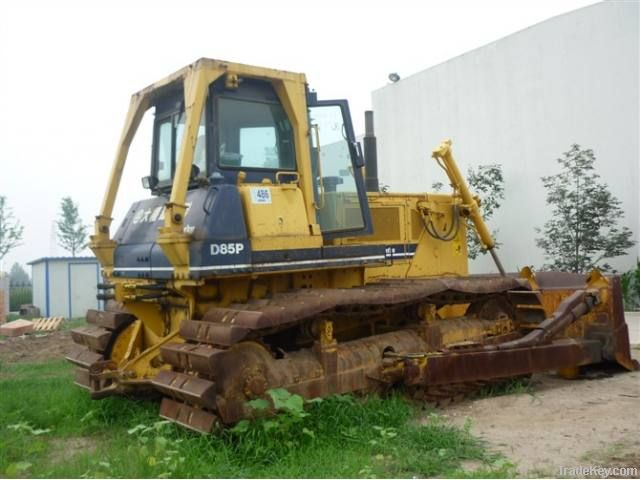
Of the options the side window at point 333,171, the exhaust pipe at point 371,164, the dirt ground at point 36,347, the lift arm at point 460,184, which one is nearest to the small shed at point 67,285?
the dirt ground at point 36,347

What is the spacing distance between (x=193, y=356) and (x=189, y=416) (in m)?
0.48

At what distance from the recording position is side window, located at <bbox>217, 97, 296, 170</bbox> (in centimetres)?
602

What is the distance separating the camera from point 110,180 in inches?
274

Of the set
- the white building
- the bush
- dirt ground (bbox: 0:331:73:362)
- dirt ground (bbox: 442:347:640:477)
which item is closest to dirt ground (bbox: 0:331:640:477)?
dirt ground (bbox: 442:347:640:477)

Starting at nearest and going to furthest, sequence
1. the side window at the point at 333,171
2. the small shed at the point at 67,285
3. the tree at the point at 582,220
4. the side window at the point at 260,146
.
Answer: the side window at the point at 260,146, the side window at the point at 333,171, the tree at the point at 582,220, the small shed at the point at 67,285

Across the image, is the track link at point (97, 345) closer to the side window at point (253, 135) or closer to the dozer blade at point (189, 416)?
the dozer blade at point (189, 416)

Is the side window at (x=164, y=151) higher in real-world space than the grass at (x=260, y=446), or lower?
higher

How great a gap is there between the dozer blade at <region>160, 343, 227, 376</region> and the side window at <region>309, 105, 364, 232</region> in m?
1.78

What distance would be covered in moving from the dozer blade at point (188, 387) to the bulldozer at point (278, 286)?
0.02 metres

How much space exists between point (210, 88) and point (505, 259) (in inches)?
505

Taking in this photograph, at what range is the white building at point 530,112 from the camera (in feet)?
48.0

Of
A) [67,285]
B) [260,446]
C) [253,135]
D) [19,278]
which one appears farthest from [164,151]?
[19,278]

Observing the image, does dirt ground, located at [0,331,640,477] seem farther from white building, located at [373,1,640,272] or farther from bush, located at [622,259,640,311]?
white building, located at [373,1,640,272]

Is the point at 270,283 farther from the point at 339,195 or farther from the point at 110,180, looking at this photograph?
the point at 110,180
